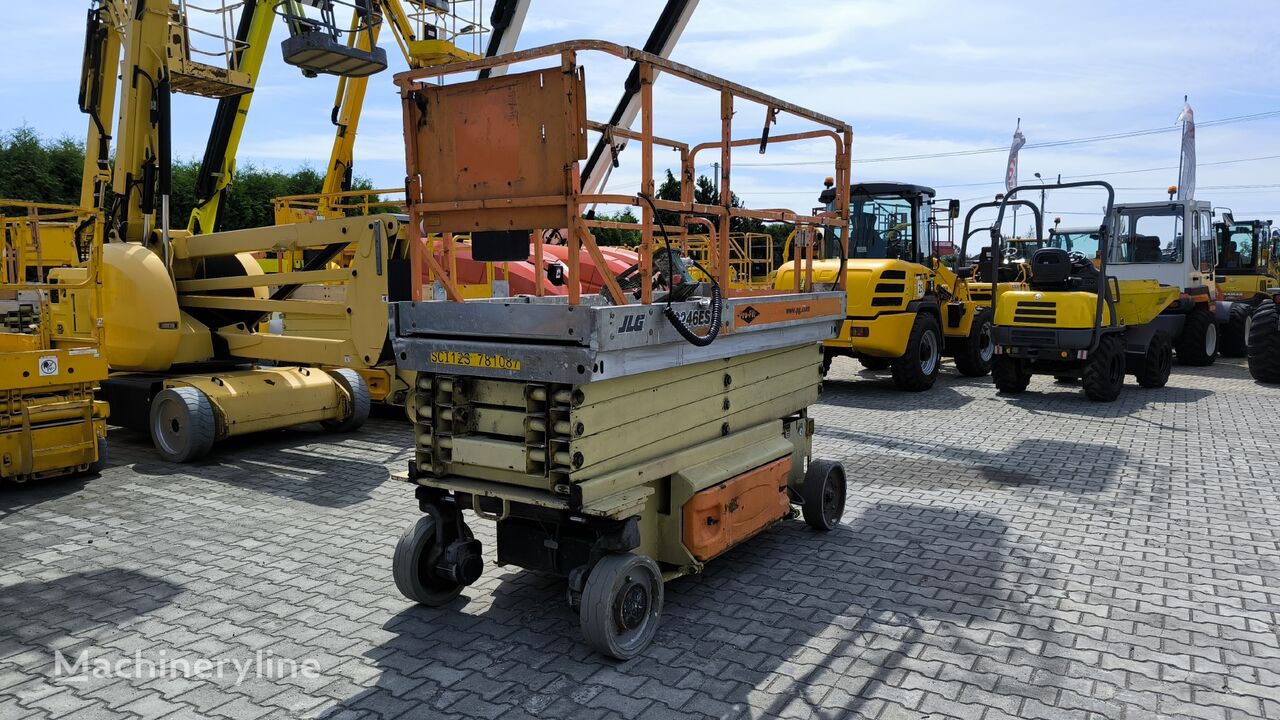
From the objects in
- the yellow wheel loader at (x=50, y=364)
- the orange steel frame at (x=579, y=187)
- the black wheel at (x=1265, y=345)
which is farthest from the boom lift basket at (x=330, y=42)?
the black wheel at (x=1265, y=345)

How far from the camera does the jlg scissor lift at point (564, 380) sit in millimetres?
4016

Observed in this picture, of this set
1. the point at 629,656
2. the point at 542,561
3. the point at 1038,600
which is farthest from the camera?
the point at 1038,600

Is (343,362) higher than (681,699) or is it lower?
higher

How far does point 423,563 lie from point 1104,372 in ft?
32.7

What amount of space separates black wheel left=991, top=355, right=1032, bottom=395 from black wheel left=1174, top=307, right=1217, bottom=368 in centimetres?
470

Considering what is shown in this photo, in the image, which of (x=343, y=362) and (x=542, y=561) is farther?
(x=343, y=362)

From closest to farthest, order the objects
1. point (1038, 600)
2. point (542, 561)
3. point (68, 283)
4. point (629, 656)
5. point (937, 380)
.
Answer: point (629, 656)
point (542, 561)
point (1038, 600)
point (68, 283)
point (937, 380)

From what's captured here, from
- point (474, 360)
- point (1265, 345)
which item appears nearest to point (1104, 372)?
point (1265, 345)

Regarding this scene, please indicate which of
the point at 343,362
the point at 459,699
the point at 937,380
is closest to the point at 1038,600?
the point at 459,699

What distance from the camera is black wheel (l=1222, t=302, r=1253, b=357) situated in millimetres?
16906

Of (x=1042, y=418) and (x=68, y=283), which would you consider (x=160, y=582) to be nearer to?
(x=68, y=283)

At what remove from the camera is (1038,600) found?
15.9 ft

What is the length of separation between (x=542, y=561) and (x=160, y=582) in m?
2.45

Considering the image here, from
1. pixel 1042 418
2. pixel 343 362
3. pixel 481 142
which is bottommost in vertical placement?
pixel 1042 418
